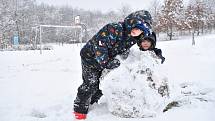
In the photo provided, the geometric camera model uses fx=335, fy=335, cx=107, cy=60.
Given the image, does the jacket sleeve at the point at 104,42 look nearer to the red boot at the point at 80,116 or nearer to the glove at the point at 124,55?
the glove at the point at 124,55

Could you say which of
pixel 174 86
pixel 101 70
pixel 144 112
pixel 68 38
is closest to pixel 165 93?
pixel 144 112

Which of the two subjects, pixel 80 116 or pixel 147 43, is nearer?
pixel 80 116

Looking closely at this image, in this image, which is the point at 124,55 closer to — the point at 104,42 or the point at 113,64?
the point at 113,64

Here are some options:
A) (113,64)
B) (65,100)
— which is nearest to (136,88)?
(113,64)

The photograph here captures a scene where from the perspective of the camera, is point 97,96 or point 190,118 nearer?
point 190,118

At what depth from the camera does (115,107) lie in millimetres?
4023

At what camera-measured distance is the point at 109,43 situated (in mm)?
3941

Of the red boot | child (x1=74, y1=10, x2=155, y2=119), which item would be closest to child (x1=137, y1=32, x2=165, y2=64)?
child (x1=74, y1=10, x2=155, y2=119)

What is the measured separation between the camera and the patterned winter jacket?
12.8ft

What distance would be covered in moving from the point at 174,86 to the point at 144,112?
181 centimetres

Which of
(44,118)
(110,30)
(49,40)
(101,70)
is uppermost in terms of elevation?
(110,30)

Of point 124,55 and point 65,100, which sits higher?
point 124,55

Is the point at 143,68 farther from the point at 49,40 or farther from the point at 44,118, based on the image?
the point at 49,40

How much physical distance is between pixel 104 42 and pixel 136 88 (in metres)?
0.66
